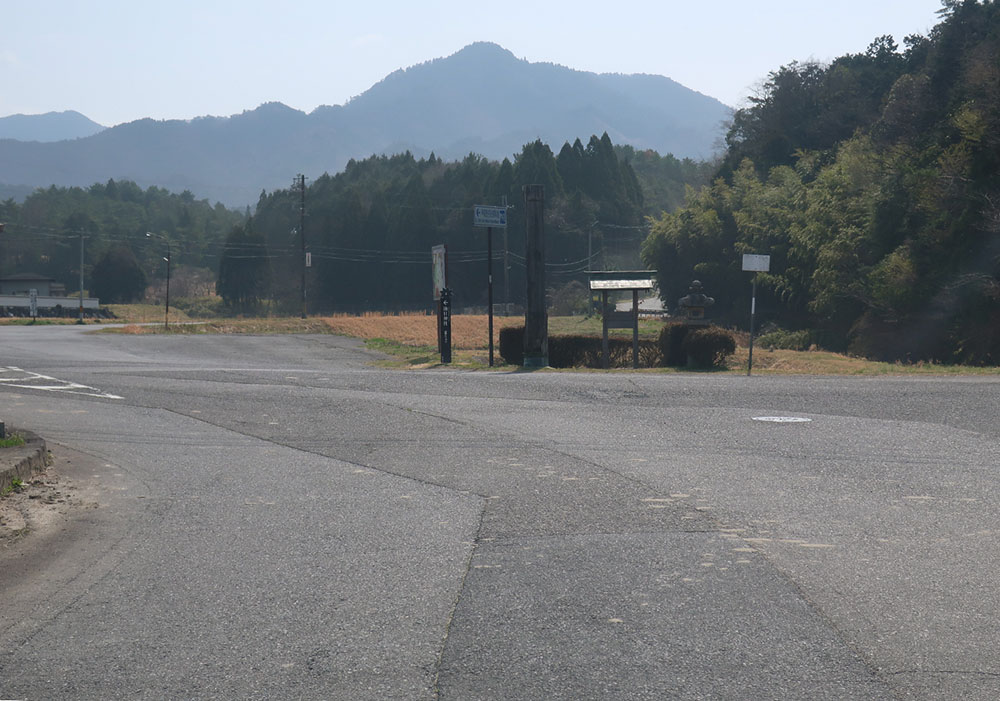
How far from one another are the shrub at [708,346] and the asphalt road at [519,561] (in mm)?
11053

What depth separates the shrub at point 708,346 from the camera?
2498 cm

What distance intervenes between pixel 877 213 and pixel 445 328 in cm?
1947

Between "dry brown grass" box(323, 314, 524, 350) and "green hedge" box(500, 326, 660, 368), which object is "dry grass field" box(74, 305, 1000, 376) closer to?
"dry brown grass" box(323, 314, 524, 350)

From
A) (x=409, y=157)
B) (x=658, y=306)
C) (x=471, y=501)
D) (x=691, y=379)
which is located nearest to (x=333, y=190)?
(x=409, y=157)

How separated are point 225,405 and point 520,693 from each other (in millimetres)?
12472

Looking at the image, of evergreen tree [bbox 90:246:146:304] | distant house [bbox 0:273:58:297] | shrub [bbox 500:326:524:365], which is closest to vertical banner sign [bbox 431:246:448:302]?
shrub [bbox 500:326:524:365]

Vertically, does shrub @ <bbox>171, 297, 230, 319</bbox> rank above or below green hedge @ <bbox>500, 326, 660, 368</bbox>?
below

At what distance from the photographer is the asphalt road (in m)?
4.41

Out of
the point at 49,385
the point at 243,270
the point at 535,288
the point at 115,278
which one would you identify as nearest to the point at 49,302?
the point at 115,278

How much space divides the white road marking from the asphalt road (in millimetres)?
4176

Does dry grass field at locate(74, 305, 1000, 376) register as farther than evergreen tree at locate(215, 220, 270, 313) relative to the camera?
No

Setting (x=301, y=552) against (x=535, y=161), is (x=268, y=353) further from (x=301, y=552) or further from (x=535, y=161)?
(x=535, y=161)

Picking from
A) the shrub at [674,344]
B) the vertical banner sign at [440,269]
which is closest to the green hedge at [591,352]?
the shrub at [674,344]

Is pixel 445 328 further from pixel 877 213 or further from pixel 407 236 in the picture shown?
pixel 407 236
